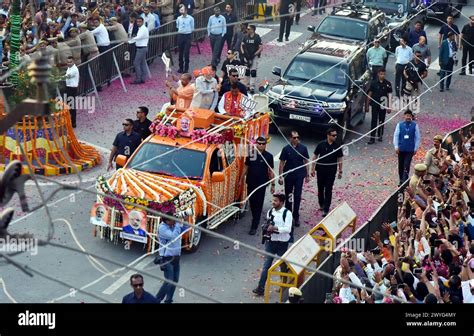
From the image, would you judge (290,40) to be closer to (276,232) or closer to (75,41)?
(75,41)

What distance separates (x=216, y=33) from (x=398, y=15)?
19.3 ft

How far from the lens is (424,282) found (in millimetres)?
15398

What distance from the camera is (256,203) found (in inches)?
813

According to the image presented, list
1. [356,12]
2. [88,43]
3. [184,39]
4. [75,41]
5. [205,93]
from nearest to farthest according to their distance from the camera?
[205,93], [75,41], [88,43], [184,39], [356,12]

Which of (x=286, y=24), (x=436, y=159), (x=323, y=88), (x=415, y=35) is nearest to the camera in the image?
(x=436, y=159)

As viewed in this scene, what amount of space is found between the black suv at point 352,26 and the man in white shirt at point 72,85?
21.9ft

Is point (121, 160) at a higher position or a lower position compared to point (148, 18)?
higher

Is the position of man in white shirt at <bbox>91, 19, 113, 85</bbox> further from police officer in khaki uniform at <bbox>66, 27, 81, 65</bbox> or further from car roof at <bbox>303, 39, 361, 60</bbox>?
car roof at <bbox>303, 39, 361, 60</bbox>

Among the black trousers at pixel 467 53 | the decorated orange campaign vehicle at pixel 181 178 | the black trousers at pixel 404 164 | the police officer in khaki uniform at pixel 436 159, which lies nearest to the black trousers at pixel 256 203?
the decorated orange campaign vehicle at pixel 181 178

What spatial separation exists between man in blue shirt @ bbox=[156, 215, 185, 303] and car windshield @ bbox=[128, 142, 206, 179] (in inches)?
101

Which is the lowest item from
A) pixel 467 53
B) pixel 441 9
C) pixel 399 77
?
pixel 441 9

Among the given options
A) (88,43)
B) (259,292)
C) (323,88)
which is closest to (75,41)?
(88,43)
